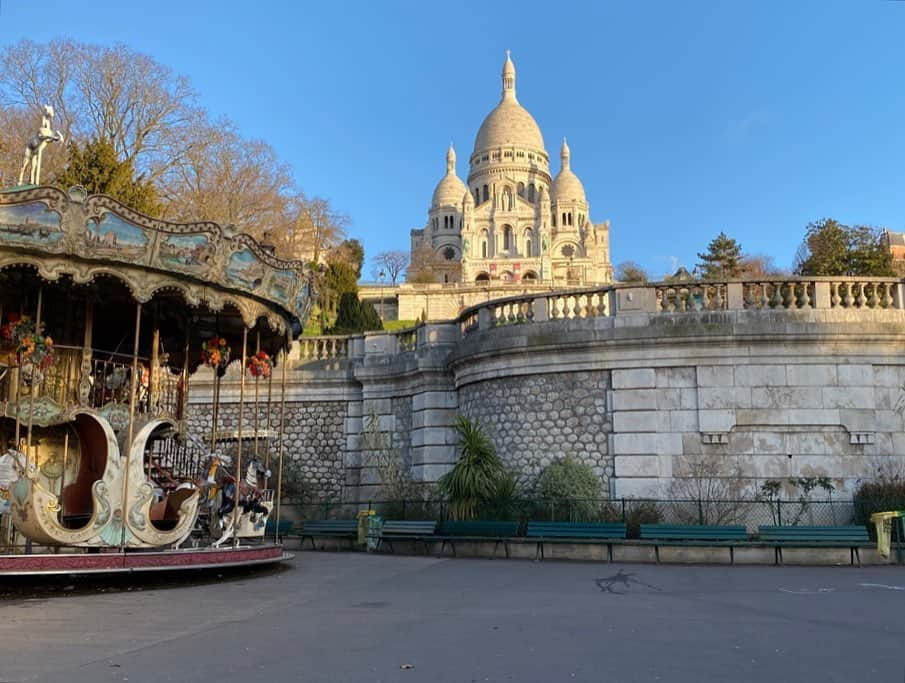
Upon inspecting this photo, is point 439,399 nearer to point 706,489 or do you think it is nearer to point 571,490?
point 571,490

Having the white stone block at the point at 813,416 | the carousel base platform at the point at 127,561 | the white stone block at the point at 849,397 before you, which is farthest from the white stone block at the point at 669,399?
the carousel base platform at the point at 127,561

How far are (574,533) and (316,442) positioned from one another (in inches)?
440

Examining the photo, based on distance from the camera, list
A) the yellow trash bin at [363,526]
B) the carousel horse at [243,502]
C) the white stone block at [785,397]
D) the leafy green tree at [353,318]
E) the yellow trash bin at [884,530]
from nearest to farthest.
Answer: the yellow trash bin at [884,530] → the carousel horse at [243,502] → the white stone block at [785,397] → the yellow trash bin at [363,526] → the leafy green tree at [353,318]

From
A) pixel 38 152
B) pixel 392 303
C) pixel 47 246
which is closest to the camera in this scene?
pixel 47 246

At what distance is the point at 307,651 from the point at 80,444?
10537 mm

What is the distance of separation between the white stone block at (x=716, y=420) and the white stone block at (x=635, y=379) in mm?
1328

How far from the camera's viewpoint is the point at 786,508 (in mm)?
19203

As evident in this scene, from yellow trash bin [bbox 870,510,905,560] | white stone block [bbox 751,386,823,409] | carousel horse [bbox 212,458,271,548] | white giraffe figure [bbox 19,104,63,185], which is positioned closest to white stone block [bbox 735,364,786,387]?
white stone block [bbox 751,386,823,409]

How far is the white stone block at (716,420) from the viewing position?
19922 mm

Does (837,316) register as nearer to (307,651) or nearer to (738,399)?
(738,399)

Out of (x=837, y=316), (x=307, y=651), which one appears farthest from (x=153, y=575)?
(x=837, y=316)

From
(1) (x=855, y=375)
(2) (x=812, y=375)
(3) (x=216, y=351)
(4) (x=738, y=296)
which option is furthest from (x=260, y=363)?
(1) (x=855, y=375)

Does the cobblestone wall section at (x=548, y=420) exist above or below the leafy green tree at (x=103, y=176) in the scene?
below

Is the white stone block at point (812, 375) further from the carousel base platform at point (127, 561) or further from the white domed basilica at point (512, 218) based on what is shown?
the white domed basilica at point (512, 218)
